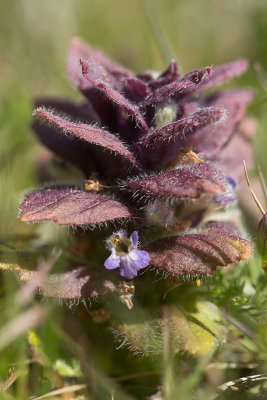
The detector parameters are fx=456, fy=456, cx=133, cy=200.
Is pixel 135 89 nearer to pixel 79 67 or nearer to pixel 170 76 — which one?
pixel 170 76

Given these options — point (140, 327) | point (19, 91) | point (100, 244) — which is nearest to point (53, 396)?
point (140, 327)

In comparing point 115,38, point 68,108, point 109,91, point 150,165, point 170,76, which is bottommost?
point 150,165

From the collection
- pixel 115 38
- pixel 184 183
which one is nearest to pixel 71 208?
pixel 184 183

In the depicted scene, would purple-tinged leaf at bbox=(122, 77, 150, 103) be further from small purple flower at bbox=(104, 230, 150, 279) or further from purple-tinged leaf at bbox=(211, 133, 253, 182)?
small purple flower at bbox=(104, 230, 150, 279)

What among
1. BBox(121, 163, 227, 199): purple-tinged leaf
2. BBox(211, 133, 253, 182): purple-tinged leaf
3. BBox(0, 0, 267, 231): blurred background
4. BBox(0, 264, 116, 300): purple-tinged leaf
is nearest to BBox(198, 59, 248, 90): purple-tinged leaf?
BBox(211, 133, 253, 182): purple-tinged leaf

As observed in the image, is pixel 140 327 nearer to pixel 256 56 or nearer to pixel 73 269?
pixel 73 269

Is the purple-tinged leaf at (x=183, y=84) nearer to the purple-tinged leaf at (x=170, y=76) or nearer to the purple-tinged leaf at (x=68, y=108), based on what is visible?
the purple-tinged leaf at (x=170, y=76)
